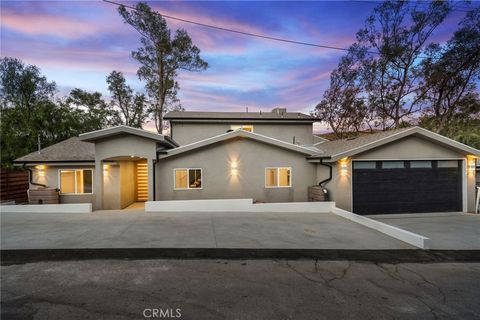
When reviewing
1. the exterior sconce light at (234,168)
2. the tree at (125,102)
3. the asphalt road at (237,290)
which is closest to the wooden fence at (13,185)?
the asphalt road at (237,290)

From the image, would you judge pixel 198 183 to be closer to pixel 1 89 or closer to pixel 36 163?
pixel 36 163

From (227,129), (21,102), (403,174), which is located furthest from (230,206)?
(21,102)

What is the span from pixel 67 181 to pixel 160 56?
15.9 meters

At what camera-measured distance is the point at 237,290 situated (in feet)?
14.7

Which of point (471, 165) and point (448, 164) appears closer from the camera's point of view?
point (471, 165)

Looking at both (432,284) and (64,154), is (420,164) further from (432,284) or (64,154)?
(64,154)

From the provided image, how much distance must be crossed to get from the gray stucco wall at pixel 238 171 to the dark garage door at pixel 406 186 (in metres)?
2.66

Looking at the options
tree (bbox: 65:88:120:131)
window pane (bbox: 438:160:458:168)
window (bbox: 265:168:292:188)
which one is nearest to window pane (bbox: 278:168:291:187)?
window (bbox: 265:168:292:188)

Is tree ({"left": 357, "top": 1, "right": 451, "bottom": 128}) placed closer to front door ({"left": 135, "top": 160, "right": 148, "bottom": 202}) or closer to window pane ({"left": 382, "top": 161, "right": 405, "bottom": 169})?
window pane ({"left": 382, "top": 161, "right": 405, "bottom": 169})

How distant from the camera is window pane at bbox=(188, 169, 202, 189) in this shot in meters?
12.9

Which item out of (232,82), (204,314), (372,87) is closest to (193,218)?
(204,314)

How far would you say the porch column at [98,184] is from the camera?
11977 millimetres

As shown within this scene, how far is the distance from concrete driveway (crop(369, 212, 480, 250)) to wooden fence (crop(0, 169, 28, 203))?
19.0 metres

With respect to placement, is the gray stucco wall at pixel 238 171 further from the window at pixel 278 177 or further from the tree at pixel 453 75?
the tree at pixel 453 75
